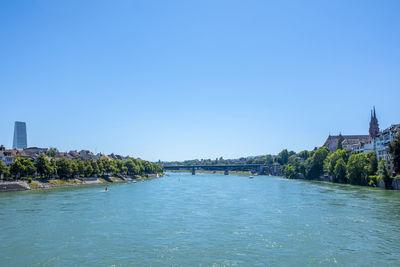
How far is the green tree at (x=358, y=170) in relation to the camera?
99.5 meters

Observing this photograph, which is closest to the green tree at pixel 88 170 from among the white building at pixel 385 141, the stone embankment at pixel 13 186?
the stone embankment at pixel 13 186

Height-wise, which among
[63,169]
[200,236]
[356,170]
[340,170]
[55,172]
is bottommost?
[200,236]

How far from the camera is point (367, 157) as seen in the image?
10219cm

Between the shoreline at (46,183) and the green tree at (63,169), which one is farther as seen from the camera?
the green tree at (63,169)

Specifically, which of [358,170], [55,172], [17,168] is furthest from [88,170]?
[358,170]

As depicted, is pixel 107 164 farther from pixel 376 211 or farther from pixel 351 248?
pixel 351 248

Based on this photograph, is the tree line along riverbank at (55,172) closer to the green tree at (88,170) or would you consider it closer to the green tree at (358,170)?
the green tree at (88,170)

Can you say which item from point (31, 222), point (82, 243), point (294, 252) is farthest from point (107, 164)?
point (294, 252)

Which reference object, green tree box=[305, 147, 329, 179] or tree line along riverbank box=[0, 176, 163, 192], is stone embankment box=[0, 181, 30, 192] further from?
green tree box=[305, 147, 329, 179]

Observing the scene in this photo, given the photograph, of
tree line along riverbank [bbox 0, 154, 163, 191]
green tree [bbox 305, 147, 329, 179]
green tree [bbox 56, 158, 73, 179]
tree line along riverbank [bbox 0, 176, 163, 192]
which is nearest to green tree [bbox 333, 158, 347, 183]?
green tree [bbox 305, 147, 329, 179]

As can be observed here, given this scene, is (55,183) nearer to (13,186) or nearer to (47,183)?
(47,183)

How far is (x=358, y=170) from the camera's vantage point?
101562 millimetres

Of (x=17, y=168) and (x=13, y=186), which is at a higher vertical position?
(x=17, y=168)

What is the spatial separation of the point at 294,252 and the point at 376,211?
27.4 meters
